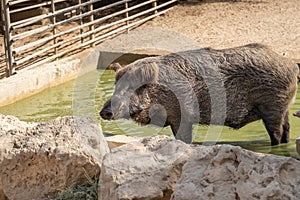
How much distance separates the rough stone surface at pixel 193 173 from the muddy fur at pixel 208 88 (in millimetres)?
1357

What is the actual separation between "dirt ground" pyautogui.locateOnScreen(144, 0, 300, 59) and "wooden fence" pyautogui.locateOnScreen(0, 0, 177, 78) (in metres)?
0.62

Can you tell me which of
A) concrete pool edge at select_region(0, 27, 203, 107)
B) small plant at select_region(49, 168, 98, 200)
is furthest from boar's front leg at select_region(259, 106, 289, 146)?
concrete pool edge at select_region(0, 27, 203, 107)

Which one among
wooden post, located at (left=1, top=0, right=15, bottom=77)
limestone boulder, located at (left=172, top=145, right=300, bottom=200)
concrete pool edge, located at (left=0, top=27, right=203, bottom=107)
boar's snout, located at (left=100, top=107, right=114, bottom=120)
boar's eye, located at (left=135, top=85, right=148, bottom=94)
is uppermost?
limestone boulder, located at (left=172, top=145, right=300, bottom=200)

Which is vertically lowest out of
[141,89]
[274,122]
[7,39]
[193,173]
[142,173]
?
[7,39]

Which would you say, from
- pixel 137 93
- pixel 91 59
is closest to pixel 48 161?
pixel 137 93

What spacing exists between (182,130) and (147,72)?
73cm

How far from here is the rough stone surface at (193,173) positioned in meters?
3.67

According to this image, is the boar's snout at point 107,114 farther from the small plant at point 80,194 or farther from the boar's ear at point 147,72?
the small plant at point 80,194

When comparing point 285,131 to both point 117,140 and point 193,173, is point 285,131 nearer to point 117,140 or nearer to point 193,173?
point 117,140

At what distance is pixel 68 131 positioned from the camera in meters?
4.97

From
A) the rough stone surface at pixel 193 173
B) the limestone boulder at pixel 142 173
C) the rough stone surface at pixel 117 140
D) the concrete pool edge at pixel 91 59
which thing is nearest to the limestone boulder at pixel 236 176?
the rough stone surface at pixel 193 173

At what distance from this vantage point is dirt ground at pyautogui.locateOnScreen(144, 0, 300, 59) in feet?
39.3

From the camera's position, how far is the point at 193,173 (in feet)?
13.1

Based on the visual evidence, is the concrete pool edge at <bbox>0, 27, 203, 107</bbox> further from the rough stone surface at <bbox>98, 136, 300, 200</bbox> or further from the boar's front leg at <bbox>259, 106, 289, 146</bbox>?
the rough stone surface at <bbox>98, 136, 300, 200</bbox>
